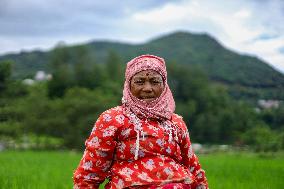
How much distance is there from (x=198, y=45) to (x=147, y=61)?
304 ft

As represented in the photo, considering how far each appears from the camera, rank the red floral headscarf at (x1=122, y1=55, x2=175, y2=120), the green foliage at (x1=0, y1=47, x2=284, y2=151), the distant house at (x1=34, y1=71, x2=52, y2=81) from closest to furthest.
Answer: the red floral headscarf at (x1=122, y1=55, x2=175, y2=120)
the distant house at (x1=34, y1=71, x2=52, y2=81)
the green foliage at (x1=0, y1=47, x2=284, y2=151)

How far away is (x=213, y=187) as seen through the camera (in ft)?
18.3

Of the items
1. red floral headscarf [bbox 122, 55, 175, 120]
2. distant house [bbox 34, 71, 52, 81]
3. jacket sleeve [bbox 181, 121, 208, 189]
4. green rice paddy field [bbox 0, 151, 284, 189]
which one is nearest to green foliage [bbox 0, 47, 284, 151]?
distant house [bbox 34, 71, 52, 81]

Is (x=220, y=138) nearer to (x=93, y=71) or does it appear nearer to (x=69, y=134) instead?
(x=93, y=71)

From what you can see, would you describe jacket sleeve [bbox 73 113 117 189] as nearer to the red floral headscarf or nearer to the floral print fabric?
the floral print fabric

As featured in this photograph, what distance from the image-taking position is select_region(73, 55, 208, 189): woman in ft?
8.71

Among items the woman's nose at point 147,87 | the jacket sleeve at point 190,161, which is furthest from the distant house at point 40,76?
the woman's nose at point 147,87

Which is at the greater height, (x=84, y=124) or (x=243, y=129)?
(x=84, y=124)

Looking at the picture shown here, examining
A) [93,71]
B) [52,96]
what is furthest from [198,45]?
[52,96]

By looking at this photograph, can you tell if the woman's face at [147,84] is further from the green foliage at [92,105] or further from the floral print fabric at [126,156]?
the green foliage at [92,105]

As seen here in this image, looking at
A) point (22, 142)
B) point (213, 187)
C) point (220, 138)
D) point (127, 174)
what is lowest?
point (220, 138)

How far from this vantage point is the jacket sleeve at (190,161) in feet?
9.82

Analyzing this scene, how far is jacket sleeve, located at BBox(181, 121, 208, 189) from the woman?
0.37 ft

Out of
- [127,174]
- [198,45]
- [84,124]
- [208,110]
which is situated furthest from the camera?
[198,45]
